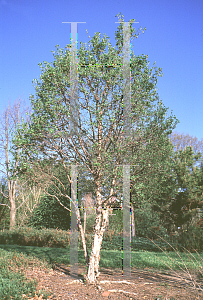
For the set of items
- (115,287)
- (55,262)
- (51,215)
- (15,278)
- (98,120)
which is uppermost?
(98,120)

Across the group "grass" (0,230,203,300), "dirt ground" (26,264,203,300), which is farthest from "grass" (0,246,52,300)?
"dirt ground" (26,264,203,300)

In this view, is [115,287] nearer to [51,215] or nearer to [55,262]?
[55,262]

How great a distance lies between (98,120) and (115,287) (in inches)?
139

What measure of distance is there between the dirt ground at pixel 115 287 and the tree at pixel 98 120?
0.38 meters

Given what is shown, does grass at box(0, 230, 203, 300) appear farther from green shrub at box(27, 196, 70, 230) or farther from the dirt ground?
green shrub at box(27, 196, 70, 230)

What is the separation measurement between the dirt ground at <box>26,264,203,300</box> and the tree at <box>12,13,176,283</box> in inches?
14.9

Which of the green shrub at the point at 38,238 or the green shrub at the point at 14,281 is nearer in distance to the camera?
the green shrub at the point at 14,281

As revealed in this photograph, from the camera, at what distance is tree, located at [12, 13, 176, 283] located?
209 inches

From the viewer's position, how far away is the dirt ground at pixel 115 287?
4.74 m

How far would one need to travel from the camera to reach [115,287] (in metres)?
5.30

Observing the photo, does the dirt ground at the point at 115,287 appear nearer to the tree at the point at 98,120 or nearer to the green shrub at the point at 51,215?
the tree at the point at 98,120

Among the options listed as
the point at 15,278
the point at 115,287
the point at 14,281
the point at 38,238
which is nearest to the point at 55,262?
the point at 15,278

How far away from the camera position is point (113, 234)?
512 inches

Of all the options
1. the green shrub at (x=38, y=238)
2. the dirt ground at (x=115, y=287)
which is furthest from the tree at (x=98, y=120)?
the green shrub at (x=38, y=238)
